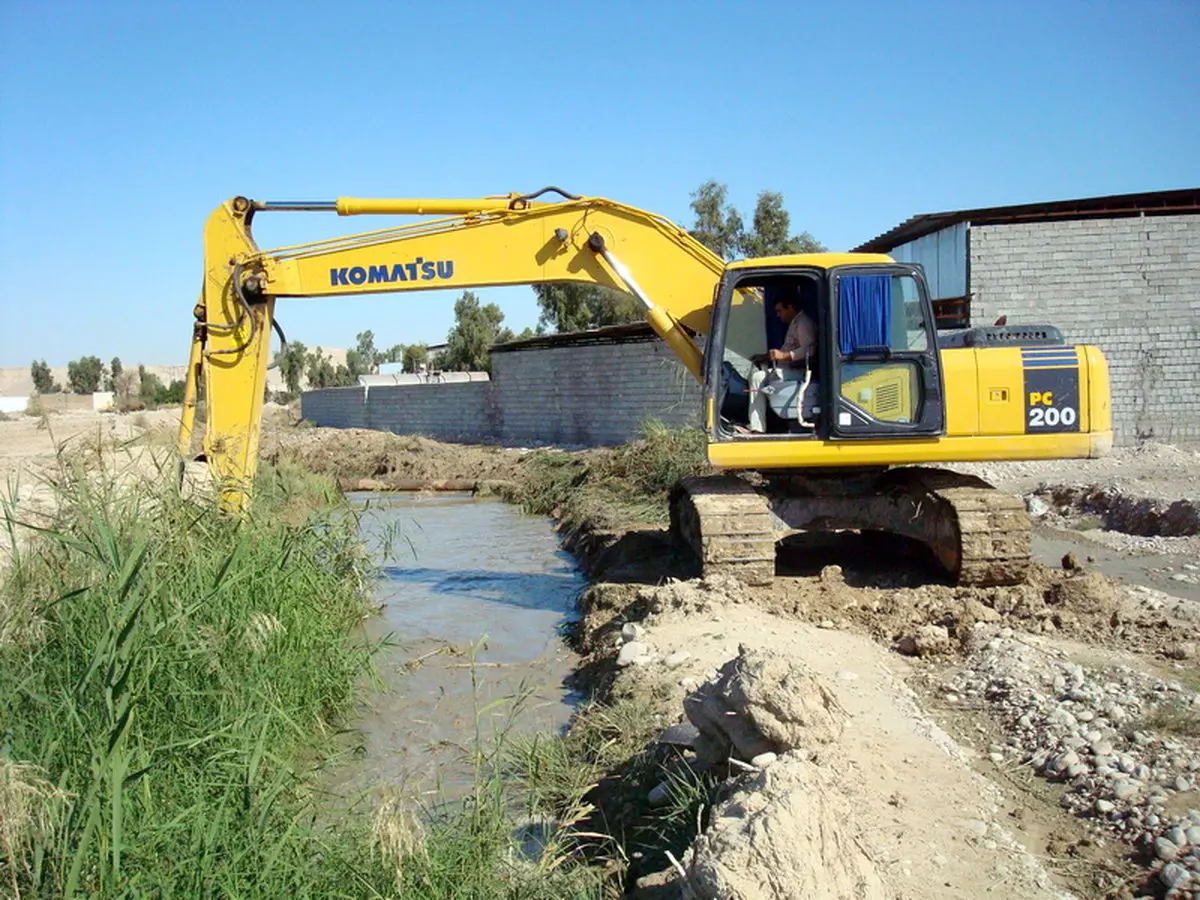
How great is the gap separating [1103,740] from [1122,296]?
13131 millimetres

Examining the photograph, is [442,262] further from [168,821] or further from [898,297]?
[168,821]

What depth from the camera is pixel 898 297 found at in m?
7.65

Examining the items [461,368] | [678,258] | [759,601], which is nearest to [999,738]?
[759,601]

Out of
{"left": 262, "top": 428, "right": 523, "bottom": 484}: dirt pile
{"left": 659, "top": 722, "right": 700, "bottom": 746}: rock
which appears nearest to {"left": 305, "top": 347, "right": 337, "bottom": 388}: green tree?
{"left": 262, "top": 428, "right": 523, "bottom": 484}: dirt pile

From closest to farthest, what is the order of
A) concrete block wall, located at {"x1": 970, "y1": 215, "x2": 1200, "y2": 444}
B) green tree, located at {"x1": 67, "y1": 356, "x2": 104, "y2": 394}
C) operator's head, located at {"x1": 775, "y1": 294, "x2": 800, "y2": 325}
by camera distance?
operator's head, located at {"x1": 775, "y1": 294, "x2": 800, "y2": 325}, concrete block wall, located at {"x1": 970, "y1": 215, "x2": 1200, "y2": 444}, green tree, located at {"x1": 67, "y1": 356, "x2": 104, "y2": 394}

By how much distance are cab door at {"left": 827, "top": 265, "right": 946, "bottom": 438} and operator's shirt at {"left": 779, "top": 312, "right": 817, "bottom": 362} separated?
0.79ft

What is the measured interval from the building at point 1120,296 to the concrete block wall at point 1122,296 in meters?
0.02

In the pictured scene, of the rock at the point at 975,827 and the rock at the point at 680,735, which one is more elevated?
the rock at the point at 680,735

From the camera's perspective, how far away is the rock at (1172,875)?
3.38m

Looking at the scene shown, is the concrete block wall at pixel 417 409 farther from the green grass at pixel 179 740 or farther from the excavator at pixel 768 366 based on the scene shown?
the green grass at pixel 179 740

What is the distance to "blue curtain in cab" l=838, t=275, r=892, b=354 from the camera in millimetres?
7566

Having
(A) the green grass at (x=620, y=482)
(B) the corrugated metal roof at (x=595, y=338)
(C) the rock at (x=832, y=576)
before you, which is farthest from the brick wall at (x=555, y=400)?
(C) the rock at (x=832, y=576)

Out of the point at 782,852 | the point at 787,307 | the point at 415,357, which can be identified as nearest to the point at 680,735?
the point at 782,852

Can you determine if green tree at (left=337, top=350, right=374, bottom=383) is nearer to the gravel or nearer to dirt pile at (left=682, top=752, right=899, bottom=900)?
the gravel
